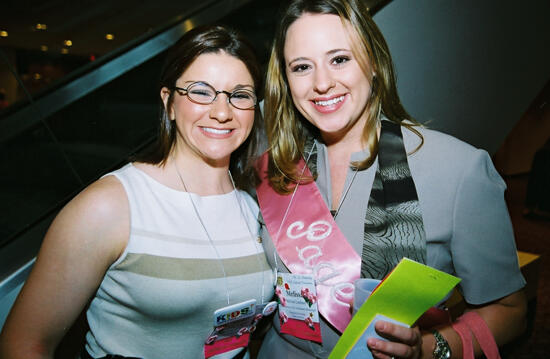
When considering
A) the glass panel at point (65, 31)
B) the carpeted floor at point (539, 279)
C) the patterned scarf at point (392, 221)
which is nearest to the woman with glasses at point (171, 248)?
the patterned scarf at point (392, 221)

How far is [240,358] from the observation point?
144cm

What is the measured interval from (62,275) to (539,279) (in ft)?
14.6

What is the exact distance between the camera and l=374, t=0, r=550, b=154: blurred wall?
2668 mm

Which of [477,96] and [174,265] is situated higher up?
[174,265]

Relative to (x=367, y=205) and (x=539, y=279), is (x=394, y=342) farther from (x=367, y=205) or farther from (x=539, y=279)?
(x=539, y=279)

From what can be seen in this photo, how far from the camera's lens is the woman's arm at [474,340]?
3.14 feet

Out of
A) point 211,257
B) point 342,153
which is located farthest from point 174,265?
point 342,153

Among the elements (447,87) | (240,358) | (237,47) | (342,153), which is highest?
(237,47)

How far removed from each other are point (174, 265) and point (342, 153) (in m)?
0.74

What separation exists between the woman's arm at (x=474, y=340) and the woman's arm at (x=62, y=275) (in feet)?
2.76

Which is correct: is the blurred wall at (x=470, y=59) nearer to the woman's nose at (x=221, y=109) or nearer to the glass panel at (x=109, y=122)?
the woman's nose at (x=221, y=109)

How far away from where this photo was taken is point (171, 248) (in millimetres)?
1243

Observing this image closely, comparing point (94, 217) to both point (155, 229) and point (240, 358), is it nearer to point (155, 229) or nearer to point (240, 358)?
point (155, 229)

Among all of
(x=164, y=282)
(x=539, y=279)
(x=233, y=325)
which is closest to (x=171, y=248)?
(x=164, y=282)
